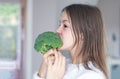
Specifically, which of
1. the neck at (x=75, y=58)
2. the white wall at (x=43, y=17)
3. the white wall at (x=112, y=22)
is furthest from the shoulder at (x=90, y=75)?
the white wall at (x=112, y=22)

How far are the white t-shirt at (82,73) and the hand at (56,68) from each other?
0.02 metres

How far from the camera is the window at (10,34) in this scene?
857cm

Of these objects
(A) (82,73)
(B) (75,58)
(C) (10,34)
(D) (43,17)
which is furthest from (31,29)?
(C) (10,34)

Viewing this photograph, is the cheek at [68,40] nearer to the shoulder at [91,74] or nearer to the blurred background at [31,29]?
the shoulder at [91,74]

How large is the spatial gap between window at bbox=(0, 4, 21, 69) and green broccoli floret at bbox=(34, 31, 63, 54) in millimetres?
7526

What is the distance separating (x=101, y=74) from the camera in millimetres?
965

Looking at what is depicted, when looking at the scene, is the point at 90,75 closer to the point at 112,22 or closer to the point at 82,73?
the point at 82,73

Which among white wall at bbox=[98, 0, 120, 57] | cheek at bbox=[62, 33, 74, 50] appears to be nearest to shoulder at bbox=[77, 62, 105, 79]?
cheek at bbox=[62, 33, 74, 50]

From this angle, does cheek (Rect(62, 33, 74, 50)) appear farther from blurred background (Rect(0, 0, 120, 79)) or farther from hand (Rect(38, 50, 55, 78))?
blurred background (Rect(0, 0, 120, 79))

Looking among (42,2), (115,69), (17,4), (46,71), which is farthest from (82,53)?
(17,4)

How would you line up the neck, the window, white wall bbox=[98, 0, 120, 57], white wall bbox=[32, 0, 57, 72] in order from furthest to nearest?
the window, white wall bbox=[98, 0, 120, 57], white wall bbox=[32, 0, 57, 72], the neck

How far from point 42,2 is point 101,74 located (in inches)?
77.6

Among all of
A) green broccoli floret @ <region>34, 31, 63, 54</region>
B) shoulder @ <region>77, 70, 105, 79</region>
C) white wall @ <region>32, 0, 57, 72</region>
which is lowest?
shoulder @ <region>77, 70, 105, 79</region>

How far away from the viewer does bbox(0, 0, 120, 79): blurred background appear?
9.30ft
